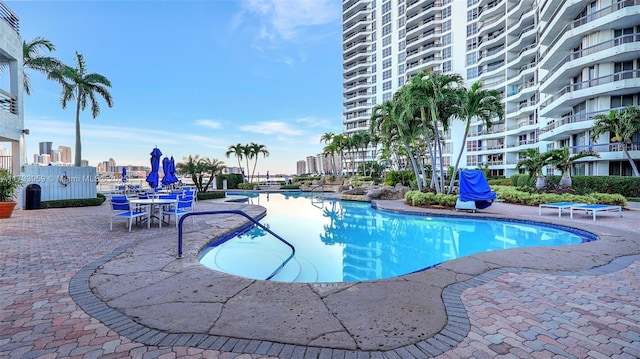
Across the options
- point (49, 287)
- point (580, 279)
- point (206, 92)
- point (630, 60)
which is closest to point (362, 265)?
point (580, 279)

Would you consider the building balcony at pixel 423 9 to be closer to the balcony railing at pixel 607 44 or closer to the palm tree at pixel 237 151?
the balcony railing at pixel 607 44

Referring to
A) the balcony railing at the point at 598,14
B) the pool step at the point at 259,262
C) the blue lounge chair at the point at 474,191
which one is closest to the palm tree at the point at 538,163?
the blue lounge chair at the point at 474,191

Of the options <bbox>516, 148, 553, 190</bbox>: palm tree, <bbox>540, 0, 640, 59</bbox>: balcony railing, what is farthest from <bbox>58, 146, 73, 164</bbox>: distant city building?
<bbox>540, 0, 640, 59</bbox>: balcony railing

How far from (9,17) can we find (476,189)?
21308mm

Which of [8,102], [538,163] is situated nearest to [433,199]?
[538,163]

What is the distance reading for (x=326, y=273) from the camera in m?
6.42

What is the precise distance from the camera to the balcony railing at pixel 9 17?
1321 centimetres

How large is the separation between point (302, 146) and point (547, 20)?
1506 inches

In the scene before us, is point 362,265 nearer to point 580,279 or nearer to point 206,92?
point 580,279

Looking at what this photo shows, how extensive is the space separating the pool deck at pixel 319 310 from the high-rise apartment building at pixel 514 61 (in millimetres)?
15652

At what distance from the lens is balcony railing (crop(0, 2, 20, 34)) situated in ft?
43.3

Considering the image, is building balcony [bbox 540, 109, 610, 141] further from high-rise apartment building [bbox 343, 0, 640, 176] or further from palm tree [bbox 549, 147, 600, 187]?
palm tree [bbox 549, 147, 600, 187]

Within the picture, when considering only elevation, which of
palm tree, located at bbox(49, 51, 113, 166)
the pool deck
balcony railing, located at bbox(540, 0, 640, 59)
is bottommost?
the pool deck

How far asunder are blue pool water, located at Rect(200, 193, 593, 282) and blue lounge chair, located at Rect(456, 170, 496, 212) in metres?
1.05
